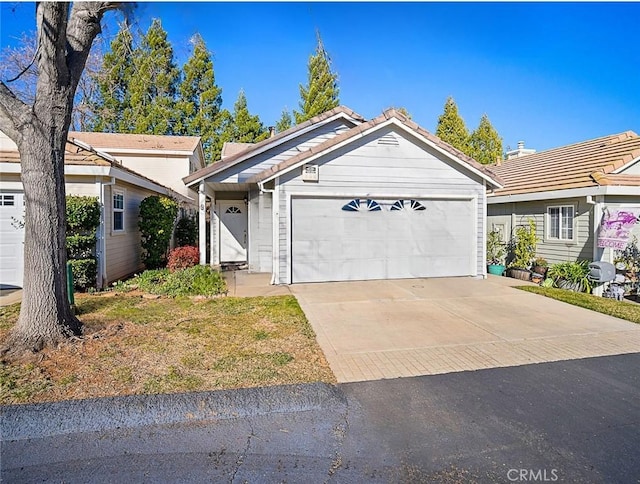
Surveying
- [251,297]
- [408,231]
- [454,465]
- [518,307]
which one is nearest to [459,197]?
[408,231]

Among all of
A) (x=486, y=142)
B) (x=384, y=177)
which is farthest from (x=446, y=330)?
(x=486, y=142)

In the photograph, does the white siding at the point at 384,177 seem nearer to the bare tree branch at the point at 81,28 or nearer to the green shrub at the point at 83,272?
the green shrub at the point at 83,272

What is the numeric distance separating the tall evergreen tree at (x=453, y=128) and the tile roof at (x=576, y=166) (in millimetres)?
9923

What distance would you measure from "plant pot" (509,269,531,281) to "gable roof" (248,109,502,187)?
290 cm

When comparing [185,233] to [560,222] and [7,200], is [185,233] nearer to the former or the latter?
[7,200]

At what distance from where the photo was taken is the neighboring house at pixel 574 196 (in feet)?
34.2

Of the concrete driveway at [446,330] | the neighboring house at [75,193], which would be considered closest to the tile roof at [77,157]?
the neighboring house at [75,193]

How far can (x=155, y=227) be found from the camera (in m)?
11.9

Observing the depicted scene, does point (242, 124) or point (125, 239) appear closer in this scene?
point (125, 239)

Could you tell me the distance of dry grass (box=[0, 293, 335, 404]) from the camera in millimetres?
3994

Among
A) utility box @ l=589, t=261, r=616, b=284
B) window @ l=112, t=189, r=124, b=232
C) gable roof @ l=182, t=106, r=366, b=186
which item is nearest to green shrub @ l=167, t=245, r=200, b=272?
window @ l=112, t=189, r=124, b=232

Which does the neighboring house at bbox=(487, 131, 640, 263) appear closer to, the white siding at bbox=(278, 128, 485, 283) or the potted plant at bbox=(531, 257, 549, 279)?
the potted plant at bbox=(531, 257, 549, 279)

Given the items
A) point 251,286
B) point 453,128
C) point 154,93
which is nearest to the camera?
point 251,286

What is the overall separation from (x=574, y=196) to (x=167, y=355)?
11254 millimetres
